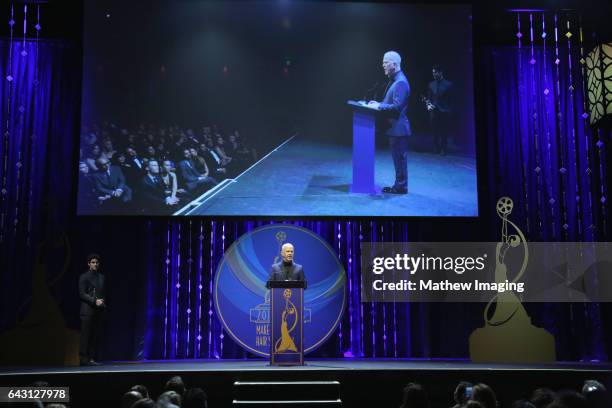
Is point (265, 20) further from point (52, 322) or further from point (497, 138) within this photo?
point (52, 322)

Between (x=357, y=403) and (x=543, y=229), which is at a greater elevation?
(x=543, y=229)

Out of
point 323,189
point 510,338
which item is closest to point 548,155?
point 510,338

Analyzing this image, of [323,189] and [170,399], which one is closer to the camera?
[170,399]

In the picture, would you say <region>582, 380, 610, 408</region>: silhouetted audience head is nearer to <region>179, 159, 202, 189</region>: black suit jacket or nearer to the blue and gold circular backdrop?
the blue and gold circular backdrop

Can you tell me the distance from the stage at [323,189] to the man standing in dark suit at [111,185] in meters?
0.91

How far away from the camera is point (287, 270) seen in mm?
7660

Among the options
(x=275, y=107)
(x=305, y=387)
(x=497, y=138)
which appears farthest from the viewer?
(x=497, y=138)

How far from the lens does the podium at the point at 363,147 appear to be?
28.5 feet

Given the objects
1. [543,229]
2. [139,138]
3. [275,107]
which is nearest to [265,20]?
[275,107]

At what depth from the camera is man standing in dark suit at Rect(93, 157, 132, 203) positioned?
27.9 ft

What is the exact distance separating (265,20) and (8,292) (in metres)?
4.58

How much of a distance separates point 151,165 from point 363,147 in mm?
2564

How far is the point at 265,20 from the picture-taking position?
29.2 feet

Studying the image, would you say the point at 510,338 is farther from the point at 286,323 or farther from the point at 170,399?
the point at 170,399
